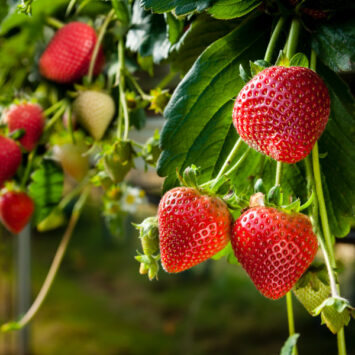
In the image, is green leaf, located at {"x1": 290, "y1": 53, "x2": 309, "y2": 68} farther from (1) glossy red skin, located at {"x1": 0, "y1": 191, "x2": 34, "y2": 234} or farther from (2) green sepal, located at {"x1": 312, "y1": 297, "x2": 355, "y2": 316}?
(1) glossy red skin, located at {"x1": 0, "y1": 191, "x2": 34, "y2": 234}

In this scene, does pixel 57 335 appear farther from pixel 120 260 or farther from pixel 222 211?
pixel 222 211

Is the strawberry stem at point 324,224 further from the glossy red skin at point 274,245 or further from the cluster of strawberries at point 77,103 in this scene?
the cluster of strawberries at point 77,103

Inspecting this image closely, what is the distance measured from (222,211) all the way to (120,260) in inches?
63.9

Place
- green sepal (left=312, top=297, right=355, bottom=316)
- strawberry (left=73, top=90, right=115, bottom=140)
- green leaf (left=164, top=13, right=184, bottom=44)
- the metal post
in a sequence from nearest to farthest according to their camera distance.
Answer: green sepal (left=312, top=297, right=355, bottom=316), green leaf (left=164, top=13, right=184, bottom=44), strawberry (left=73, top=90, right=115, bottom=140), the metal post

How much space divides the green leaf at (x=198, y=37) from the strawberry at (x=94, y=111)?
0.12m

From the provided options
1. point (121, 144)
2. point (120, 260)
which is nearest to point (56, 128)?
point (121, 144)

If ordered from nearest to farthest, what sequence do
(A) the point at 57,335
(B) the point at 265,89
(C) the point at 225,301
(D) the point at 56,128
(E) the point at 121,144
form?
(B) the point at 265,89 < (E) the point at 121,144 < (D) the point at 56,128 < (C) the point at 225,301 < (A) the point at 57,335

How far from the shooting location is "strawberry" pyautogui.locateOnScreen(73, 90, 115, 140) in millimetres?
464

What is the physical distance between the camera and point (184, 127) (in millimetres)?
313

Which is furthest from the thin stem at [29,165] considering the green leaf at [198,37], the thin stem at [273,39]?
the thin stem at [273,39]

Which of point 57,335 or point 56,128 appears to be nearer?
point 56,128

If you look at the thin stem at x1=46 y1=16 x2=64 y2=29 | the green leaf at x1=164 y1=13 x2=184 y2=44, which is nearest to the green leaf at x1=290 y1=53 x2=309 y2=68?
the green leaf at x1=164 y1=13 x2=184 y2=44

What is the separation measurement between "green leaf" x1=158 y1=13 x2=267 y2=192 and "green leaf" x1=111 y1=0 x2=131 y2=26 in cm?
12

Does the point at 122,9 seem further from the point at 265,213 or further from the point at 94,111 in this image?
the point at 265,213
